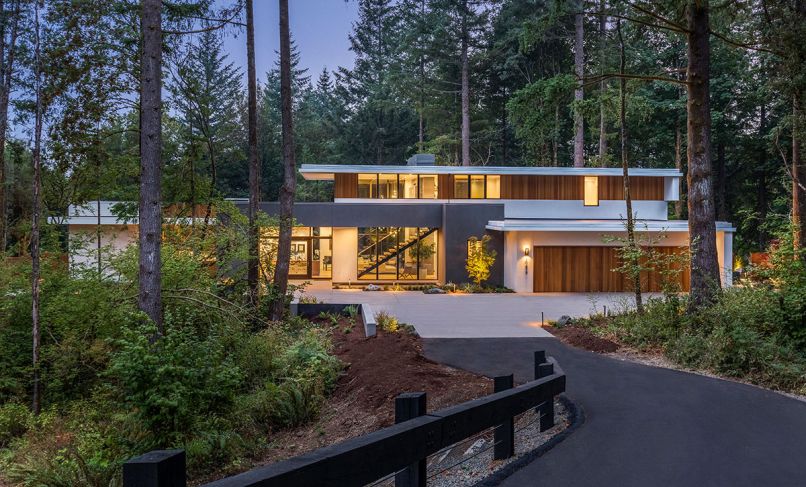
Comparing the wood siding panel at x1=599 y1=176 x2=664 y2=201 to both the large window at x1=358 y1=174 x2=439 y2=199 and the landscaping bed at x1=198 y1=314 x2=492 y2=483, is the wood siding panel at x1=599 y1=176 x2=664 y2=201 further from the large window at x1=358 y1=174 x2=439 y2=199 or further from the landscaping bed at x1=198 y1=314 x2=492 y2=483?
the landscaping bed at x1=198 y1=314 x2=492 y2=483

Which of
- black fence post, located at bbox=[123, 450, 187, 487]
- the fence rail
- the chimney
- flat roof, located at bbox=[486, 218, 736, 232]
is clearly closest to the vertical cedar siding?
the chimney

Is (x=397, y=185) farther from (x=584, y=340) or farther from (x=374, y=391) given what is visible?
(x=374, y=391)

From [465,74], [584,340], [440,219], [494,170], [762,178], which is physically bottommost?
[584,340]

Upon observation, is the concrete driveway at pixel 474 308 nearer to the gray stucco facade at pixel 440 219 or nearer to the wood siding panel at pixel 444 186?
the gray stucco facade at pixel 440 219

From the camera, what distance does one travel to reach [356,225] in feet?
75.1

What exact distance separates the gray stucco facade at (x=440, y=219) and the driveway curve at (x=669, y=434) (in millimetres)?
13588

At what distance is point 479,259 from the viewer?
21438 millimetres

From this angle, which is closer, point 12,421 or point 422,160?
point 12,421

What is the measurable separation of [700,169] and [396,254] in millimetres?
14806

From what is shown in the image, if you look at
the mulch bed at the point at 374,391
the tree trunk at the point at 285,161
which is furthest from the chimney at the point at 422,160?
the mulch bed at the point at 374,391

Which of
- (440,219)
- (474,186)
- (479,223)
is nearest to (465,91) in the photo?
(474,186)

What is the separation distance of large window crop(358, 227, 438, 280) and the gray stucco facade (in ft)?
2.79

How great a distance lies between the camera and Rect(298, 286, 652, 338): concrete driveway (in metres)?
12.7

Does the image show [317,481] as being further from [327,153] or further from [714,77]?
[327,153]
